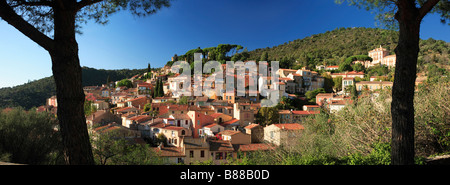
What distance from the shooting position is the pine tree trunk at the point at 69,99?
10.3 feet

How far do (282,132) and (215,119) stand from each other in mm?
13097

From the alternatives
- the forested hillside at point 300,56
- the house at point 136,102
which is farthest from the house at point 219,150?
the forested hillside at point 300,56

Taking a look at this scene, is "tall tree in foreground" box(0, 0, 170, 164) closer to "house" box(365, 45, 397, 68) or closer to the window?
the window

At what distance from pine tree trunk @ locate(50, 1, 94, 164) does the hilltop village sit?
290 cm

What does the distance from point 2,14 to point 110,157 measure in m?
9.64

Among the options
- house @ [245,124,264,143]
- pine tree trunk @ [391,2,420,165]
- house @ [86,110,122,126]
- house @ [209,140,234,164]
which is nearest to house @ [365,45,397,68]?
house @ [245,124,264,143]

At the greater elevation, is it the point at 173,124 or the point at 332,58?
the point at 332,58

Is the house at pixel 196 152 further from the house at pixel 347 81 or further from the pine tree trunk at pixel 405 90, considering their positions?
the house at pixel 347 81

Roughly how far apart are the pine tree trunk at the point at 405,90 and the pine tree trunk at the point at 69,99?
162 inches
